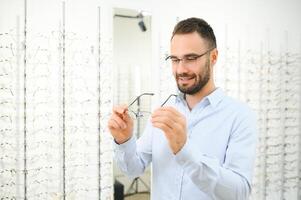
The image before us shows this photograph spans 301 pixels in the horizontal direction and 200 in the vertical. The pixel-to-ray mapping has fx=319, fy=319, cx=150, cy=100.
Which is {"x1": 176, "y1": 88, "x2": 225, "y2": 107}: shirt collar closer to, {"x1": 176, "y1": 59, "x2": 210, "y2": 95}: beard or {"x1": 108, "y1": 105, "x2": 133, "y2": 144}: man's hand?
{"x1": 176, "y1": 59, "x2": 210, "y2": 95}: beard

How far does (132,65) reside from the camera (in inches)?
100.0

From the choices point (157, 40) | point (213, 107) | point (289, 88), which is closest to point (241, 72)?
point (289, 88)

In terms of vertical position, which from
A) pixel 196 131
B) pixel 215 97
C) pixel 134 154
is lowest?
pixel 134 154

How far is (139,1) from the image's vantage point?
258cm

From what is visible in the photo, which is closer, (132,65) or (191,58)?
(191,58)

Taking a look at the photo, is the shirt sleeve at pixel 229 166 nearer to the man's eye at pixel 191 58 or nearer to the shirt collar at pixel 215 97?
the shirt collar at pixel 215 97

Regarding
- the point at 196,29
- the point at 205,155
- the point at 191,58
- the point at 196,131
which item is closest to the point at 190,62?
the point at 191,58

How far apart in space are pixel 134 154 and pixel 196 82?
396 mm

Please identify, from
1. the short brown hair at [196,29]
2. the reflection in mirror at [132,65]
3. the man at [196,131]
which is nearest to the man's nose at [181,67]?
the man at [196,131]

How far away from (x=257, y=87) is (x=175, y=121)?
8.25 feet

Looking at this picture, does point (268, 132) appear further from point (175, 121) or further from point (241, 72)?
point (175, 121)

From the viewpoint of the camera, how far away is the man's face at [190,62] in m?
Answer: 1.23

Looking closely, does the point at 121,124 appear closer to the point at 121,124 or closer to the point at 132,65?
the point at 121,124

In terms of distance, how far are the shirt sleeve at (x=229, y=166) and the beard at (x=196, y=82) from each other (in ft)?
0.68
